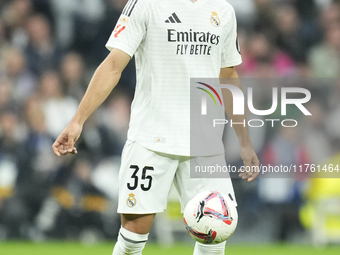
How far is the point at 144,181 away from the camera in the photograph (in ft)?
11.3

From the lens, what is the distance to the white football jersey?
3434mm

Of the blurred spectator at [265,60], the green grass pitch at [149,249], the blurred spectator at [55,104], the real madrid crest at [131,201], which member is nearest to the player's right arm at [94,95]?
the real madrid crest at [131,201]

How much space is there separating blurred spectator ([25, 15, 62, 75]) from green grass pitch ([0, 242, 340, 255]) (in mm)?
2503

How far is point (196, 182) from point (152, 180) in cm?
27

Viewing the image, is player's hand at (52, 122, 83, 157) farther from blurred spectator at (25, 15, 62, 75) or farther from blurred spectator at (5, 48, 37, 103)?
blurred spectator at (25, 15, 62, 75)

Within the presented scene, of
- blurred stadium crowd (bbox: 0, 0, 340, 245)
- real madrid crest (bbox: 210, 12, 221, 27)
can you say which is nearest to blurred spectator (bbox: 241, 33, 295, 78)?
blurred stadium crowd (bbox: 0, 0, 340, 245)

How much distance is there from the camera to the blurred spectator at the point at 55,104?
7506mm

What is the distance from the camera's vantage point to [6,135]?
7371 millimetres

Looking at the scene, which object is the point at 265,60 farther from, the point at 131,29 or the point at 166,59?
the point at 131,29

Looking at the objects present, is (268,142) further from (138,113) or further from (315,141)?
(138,113)

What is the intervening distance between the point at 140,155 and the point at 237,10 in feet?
18.9

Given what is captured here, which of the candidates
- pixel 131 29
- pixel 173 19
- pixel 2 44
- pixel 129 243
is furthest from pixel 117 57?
pixel 2 44

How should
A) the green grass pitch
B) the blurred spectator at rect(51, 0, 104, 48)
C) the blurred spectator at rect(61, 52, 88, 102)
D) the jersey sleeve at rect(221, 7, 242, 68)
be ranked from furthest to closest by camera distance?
the blurred spectator at rect(51, 0, 104, 48)
the blurred spectator at rect(61, 52, 88, 102)
the green grass pitch
the jersey sleeve at rect(221, 7, 242, 68)

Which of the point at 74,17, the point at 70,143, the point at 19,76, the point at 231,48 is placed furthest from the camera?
the point at 74,17
